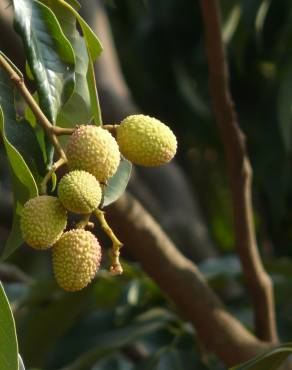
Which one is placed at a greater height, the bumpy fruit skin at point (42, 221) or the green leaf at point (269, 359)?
the bumpy fruit skin at point (42, 221)

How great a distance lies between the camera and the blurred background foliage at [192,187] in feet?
5.66

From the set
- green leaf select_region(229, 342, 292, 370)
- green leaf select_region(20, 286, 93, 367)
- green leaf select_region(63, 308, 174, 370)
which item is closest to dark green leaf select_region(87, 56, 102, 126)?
green leaf select_region(229, 342, 292, 370)

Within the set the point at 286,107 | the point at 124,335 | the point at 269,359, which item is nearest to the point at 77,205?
the point at 269,359

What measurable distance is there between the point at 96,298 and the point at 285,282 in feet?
1.11

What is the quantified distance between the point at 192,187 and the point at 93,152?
182cm

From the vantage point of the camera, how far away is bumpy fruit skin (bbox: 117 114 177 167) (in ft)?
3.02

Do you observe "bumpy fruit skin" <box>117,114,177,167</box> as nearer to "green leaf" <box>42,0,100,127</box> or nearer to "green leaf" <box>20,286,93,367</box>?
"green leaf" <box>42,0,100,127</box>

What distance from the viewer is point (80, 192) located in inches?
33.4

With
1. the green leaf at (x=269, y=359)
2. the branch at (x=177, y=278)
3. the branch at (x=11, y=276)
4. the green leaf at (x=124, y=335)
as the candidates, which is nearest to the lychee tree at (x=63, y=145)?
the green leaf at (x=269, y=359)

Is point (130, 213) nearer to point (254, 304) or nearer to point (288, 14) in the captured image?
point (254, 304)

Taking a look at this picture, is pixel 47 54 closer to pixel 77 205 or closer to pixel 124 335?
pixel 77 205

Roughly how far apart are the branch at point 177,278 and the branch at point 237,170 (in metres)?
0.08

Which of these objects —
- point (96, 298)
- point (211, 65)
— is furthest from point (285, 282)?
point (211, 65)

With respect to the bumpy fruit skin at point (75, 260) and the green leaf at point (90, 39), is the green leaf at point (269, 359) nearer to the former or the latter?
the bumpy fruit skin at point (75, 260)
